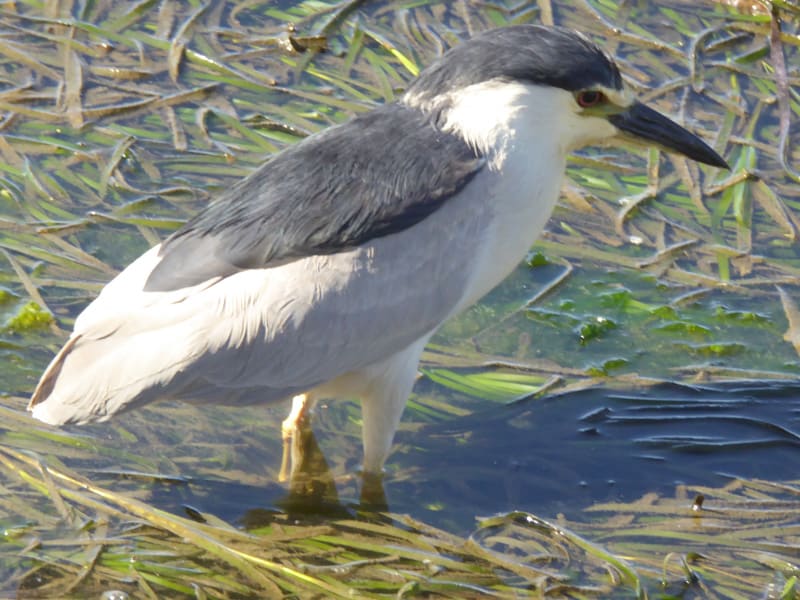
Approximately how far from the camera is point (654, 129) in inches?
174

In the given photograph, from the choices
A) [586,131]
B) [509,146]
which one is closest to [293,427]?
[509,146]

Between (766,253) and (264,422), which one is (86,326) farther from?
(766,253)

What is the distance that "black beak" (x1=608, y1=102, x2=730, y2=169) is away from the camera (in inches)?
172

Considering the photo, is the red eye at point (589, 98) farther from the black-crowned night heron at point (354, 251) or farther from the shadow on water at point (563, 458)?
the shadow on water at point (563, 458)

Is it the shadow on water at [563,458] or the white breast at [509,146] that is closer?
the white breast at [509,146]

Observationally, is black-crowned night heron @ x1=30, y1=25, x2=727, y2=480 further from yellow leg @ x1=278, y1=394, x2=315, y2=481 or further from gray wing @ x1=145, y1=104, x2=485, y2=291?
yellow leg @ x1=278, y1=394, x2=315, y2=481

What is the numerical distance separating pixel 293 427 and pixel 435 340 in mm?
795

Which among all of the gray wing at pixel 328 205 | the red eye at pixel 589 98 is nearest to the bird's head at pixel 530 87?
the red eye at pixel 589 98

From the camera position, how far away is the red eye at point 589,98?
4.20 m

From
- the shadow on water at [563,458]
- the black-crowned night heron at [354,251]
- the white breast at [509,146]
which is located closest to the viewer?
the black-crowned night heron at [354,251]

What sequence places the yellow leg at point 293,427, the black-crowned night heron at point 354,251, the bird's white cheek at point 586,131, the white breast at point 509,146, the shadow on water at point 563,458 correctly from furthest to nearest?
1. the yellow leg at point 293,427
2. the shadow on water at point 563,458
3. the bird's white cheek at point 586,131
4. the white breast at point 509,146
5. the black-crowned night heron at point 354,251

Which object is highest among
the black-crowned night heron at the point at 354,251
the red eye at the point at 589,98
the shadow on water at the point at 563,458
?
the red eye at the point at 589,98

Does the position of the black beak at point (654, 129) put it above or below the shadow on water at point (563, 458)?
above

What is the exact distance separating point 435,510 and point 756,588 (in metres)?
1.06
